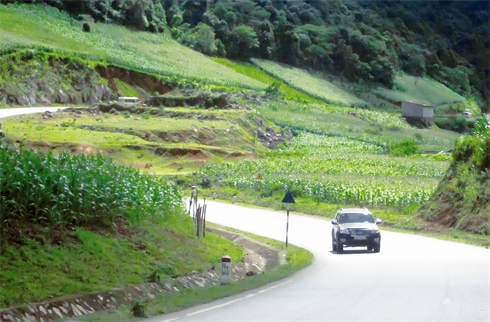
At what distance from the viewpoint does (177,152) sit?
69.9 metres

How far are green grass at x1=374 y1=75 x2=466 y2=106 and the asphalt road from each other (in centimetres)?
15353

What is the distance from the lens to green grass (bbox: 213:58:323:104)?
152625mm

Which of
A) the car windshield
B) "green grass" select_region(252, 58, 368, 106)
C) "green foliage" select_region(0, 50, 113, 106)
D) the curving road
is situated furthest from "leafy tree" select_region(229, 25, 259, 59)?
the car windshield

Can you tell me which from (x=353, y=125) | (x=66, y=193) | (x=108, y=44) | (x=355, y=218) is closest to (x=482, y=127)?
(x=355, y=218)

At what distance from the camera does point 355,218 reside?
26.2 meters

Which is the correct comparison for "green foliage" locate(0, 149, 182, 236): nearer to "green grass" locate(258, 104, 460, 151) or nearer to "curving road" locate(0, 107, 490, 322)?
"curving road" locate(0, 107, 490, 322)

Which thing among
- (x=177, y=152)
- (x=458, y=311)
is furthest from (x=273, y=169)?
(x=458, y=311)

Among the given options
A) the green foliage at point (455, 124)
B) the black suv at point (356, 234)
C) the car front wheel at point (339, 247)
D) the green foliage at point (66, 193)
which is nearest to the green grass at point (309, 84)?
the green foliage at point (455, 124)

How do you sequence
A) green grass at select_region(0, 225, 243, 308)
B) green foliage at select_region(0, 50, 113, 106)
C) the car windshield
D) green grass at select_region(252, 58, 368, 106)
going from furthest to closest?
green grass at select_region(252, 58, 368, 106) → green foliage at select_region(0, 50, 113, 106) → the car windshield → green grass at select_region(0, 225, 243, 308)

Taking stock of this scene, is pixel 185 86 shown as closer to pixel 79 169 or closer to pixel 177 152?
pixel 177 152

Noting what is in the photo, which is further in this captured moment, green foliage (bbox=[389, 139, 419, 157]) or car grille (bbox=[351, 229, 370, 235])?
green foliage (bbox=[389, 139, 419, 157])

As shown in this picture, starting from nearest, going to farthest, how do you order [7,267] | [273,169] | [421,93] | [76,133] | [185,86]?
[7,267] → [273,169] → [76,133] → [185,86] → [421,93]

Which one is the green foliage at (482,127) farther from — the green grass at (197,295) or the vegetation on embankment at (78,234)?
the vegetation on embankment at (78,234)

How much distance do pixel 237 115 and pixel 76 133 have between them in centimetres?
2715
